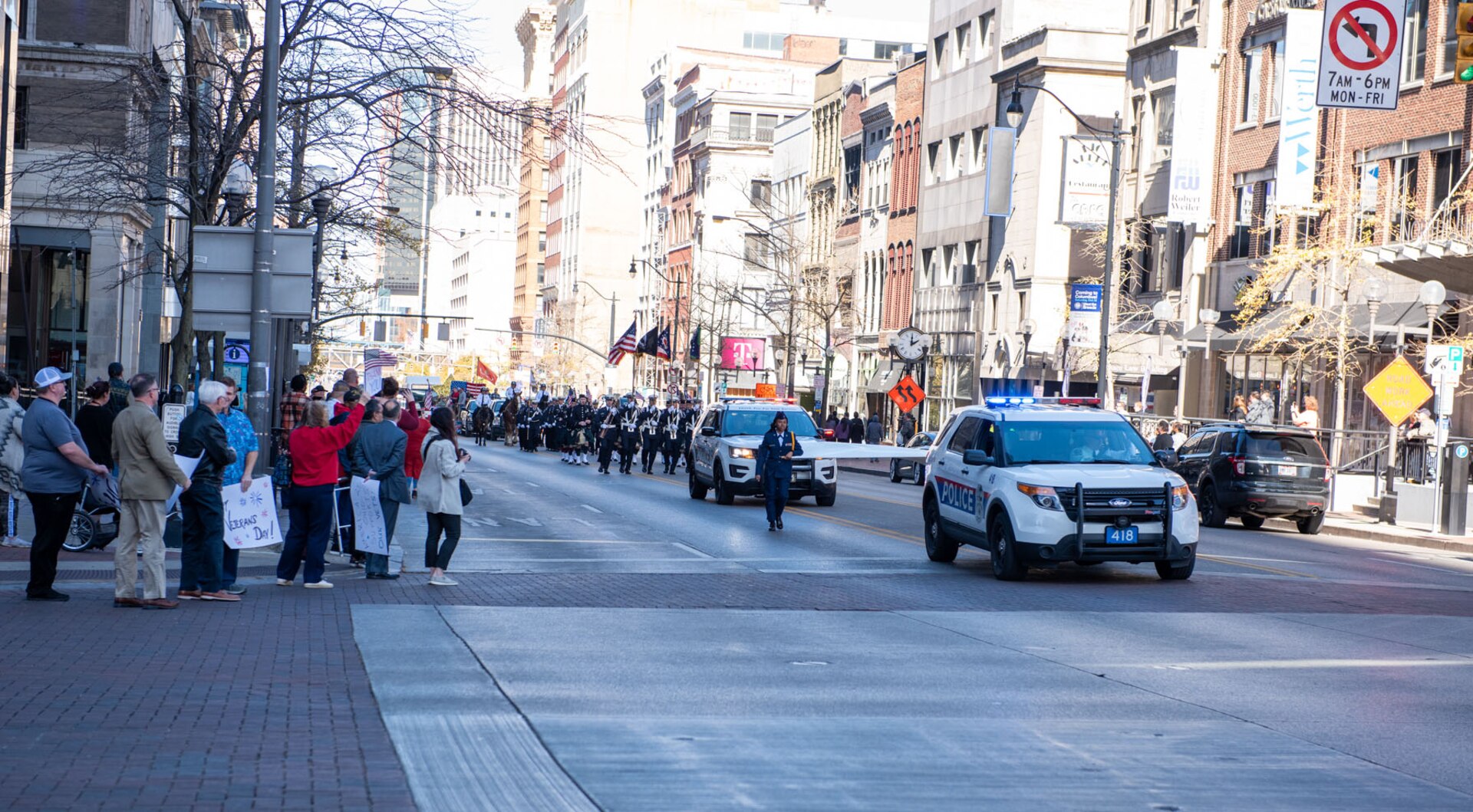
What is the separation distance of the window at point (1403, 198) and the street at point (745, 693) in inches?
911

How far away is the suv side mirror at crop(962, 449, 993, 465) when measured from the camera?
19328 mm

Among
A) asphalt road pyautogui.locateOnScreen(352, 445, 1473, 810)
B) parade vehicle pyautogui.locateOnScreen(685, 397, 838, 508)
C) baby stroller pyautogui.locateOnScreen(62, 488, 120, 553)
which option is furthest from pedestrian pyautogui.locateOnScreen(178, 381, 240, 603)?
parade vehicle pyautogui.locateOnScreen(685, 397, 838, 508)

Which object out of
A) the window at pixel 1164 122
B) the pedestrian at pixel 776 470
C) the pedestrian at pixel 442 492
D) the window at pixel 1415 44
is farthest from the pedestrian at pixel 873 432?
the pedestrian at pixel 442 492

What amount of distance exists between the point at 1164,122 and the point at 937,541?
3500 cm

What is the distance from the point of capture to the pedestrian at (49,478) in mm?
14656

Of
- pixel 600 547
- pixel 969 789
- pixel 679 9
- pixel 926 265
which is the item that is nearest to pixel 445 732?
pixel 969 789

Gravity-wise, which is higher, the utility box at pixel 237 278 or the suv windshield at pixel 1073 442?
the utility box at pixel 237 278

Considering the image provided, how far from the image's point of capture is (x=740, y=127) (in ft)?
349

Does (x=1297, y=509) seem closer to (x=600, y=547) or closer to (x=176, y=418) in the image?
(x=600, y=547)

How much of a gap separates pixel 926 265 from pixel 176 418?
4882 centimetres

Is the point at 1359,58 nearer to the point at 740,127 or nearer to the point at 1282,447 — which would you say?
the point at 1282,447

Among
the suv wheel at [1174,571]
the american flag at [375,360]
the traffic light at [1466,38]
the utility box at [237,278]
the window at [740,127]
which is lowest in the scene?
the suv wheel at [1174,571]

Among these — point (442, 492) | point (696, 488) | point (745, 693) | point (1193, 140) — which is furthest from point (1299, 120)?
point (745, 693)

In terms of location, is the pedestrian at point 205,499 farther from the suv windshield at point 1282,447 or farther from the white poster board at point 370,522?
the suv windshield at point 1282,447
